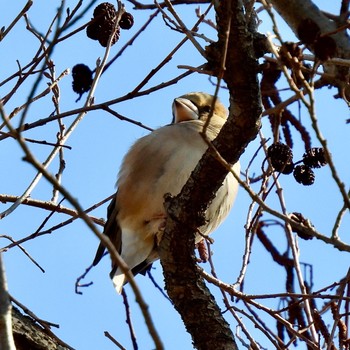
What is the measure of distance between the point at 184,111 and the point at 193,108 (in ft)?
0.26

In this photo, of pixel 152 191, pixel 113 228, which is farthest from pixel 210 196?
pixel 113 228

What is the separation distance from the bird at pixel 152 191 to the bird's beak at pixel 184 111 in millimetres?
449

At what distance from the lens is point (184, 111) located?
17.6 ft

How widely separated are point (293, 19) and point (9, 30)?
46.9 inches

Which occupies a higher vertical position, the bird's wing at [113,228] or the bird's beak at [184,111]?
the bird's beak at [184,111]

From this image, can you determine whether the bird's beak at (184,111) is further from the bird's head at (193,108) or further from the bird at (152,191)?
the bird at (152,191)

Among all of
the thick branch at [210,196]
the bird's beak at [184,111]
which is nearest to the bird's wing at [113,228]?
the bird's beak at [184,111]

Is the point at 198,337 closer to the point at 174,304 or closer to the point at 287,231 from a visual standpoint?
the point at 174,304

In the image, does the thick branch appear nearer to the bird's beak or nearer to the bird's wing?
the bird's wing

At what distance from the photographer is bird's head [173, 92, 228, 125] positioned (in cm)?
533

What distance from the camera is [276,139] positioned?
3.58 metres

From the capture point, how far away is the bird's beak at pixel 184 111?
5.32 metres

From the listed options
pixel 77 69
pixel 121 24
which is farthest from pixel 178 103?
pixel 77 69

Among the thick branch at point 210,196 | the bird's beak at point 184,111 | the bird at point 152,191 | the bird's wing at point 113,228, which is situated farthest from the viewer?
the bird's beak at point 184,111
